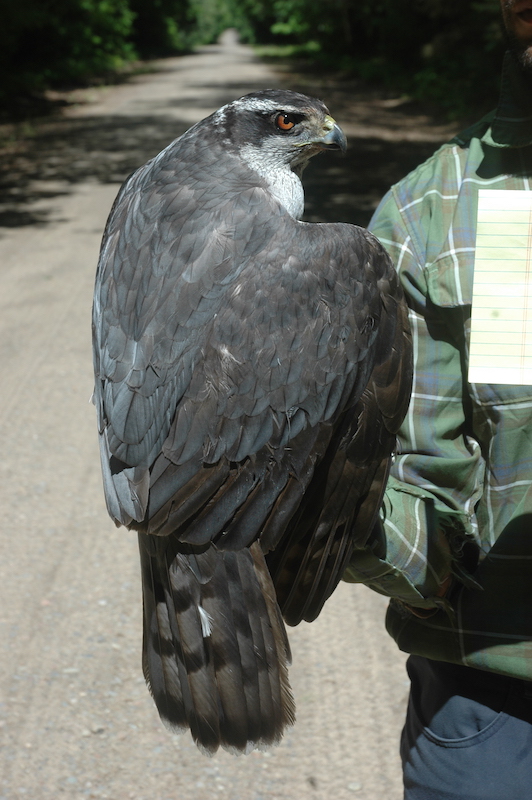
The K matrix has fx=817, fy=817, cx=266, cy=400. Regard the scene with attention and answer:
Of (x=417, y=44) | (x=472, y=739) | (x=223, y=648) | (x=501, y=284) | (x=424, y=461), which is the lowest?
(x=417, y=44)

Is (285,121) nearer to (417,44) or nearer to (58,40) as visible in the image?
(417,44)

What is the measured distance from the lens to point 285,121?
2416 millimetres

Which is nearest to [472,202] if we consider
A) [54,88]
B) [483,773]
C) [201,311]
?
[201,311]

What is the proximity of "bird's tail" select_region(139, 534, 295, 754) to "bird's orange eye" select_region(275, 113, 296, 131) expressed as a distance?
128cm

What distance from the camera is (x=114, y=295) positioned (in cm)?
189

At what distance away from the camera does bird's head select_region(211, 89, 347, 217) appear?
2.22 metres

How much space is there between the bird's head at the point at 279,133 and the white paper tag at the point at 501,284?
2.40ft

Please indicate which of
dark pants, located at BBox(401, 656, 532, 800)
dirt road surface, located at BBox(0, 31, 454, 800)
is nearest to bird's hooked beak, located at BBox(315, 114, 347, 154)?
dark pants, located at BBox(401, 656, 532, 800)

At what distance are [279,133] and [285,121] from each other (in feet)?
0.19

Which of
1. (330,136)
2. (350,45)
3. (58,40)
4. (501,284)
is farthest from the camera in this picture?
(350,45)

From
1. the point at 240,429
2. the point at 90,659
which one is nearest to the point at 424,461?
the point at 240,429

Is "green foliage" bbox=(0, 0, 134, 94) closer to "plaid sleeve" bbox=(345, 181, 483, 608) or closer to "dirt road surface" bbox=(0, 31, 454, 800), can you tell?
"dirt road surface" bbox=(0, 31, 454, 800)

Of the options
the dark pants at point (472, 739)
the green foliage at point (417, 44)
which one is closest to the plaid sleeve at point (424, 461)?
the dark pants at point (472, 739)

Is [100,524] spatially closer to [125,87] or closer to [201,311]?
[201,311]
